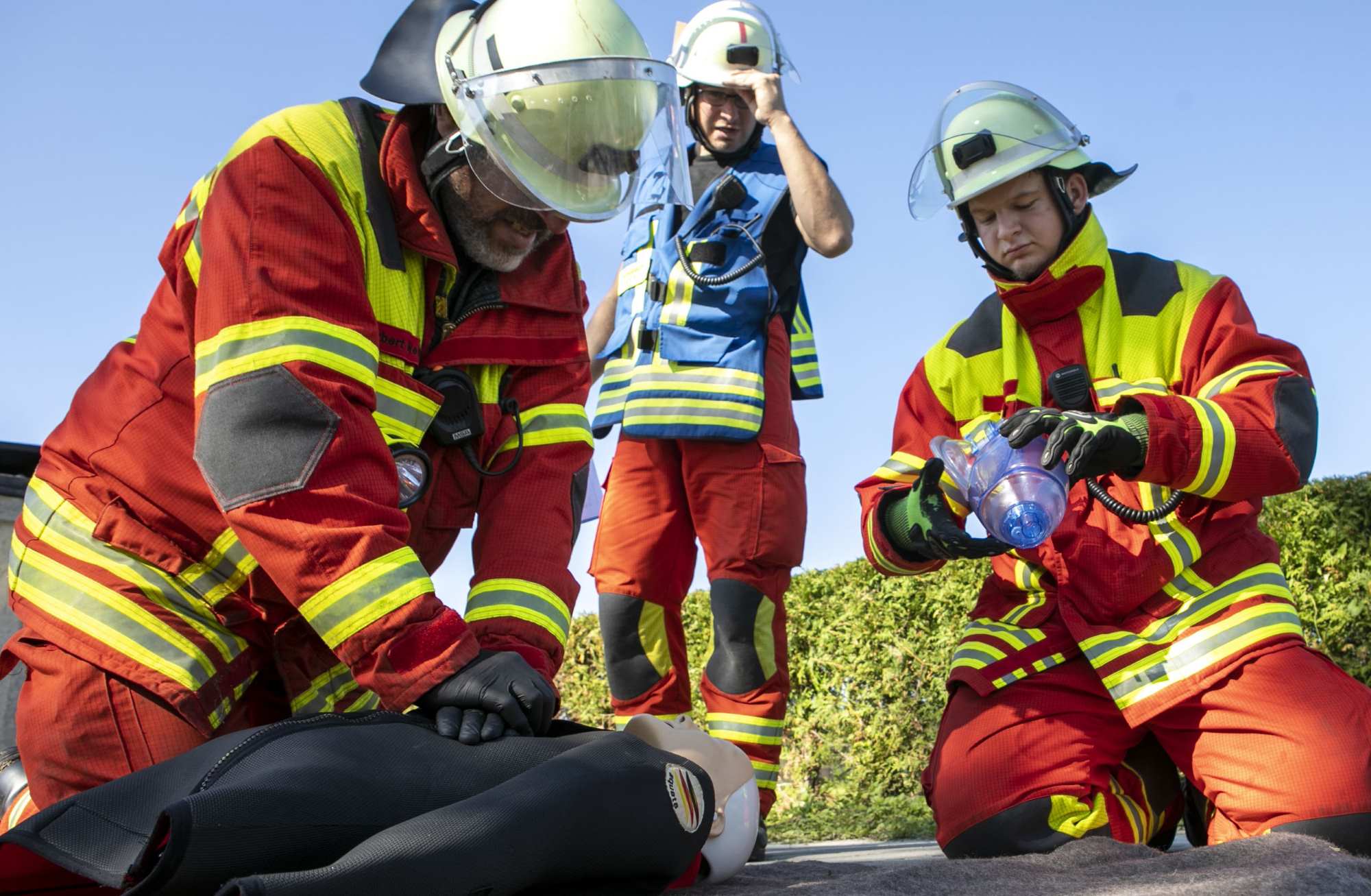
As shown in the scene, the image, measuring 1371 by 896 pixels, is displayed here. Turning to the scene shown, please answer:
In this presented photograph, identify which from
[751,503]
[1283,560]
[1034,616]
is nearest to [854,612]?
[1283,560]

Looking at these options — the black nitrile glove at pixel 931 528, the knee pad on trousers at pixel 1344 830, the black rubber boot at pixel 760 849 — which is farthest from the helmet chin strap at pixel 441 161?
the knee pad on trousers at pixel 1344 830

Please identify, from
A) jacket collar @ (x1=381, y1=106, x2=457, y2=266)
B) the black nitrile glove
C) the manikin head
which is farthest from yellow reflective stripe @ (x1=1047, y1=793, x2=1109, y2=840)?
jacket collar @ (x1=381, y1=106, x2=457, y2=266)

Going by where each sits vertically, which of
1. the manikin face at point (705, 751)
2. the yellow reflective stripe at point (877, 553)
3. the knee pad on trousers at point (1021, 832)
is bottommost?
the knee pad on trousers at point (1021, 832)

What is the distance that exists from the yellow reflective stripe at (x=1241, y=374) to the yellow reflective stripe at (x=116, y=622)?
2.23 metres

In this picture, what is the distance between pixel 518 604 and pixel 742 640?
3.97 feet

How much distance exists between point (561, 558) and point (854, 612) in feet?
13.3

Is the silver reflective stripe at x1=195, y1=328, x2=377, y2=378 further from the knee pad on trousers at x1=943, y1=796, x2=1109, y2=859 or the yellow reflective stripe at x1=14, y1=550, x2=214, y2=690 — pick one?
the knee pad on trousers at x1=943, y1=796, x2=1109, y2=859

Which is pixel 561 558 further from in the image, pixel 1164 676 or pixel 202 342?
pixel 1164 676

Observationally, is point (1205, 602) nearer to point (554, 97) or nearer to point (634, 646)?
point (634, 646)

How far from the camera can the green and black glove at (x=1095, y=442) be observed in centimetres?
267

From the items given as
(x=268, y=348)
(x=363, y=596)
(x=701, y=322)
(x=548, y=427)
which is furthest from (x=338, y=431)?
(x=701, y=322)

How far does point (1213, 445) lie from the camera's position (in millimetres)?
2707

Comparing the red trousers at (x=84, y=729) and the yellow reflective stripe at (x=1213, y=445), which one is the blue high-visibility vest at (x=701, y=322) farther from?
the red trousers at (x=84, y=729)

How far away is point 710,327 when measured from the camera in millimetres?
3879
